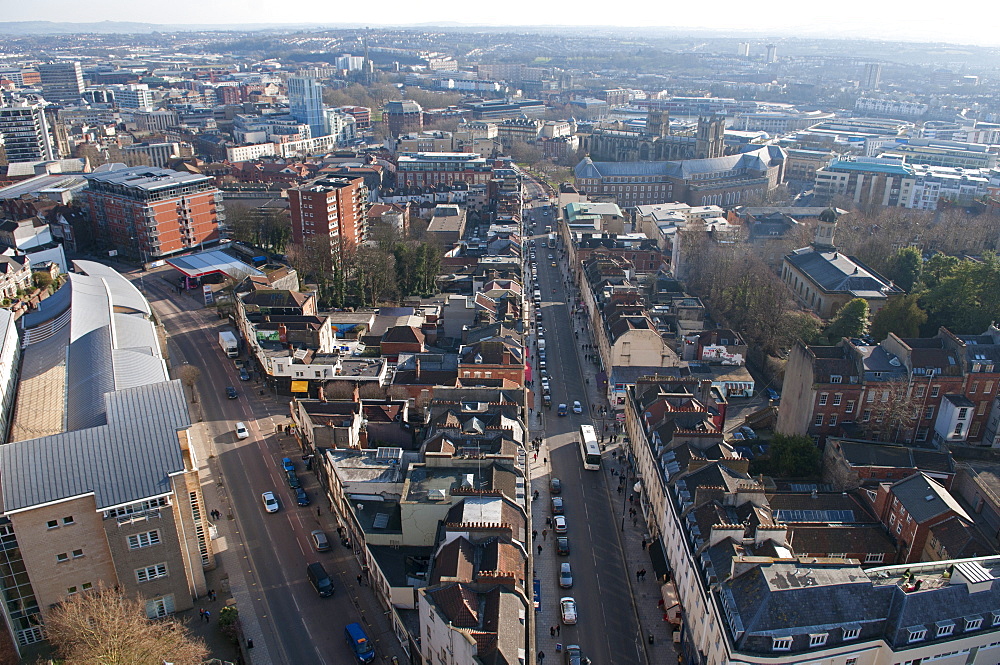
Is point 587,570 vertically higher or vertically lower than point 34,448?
lower

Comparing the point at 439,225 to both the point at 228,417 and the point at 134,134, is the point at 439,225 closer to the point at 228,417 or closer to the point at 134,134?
the point at 228,417

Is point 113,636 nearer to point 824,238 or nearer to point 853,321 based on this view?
point 853,321

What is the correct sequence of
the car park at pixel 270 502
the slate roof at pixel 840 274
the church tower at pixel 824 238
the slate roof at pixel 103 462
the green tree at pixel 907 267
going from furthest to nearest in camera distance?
the church tower at pixel 824 238 → the green tree at pixel 907 267 → the slate roof at pixel 840 274 → the car park at pixel 270 502 → the slate roof at pixel 103 462

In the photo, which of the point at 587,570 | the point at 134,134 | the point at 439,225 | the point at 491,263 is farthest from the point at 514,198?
the point at 134,134

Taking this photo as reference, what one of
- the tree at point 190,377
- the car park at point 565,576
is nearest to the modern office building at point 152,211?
the tree at point 190,377

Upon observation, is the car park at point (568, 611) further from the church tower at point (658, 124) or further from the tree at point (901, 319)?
the church tower at point (658, 124)

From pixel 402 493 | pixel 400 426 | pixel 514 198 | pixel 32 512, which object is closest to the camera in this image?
pixel 32 512

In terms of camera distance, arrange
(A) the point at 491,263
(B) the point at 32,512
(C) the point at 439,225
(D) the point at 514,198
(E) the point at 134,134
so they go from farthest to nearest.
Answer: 1. (E) the point at 134,134
2. (D) the point at 514,198
3. (C) the point at 439,225
4. (A) the point at 491,263
5. (B) the point at 32,512
